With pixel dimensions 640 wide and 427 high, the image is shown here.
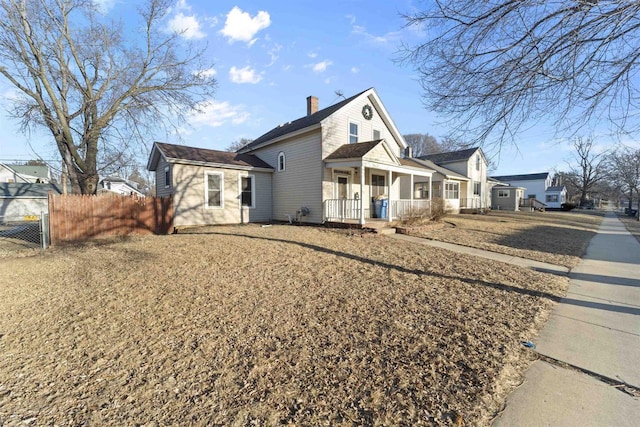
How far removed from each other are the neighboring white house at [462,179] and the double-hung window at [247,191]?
15810 mm

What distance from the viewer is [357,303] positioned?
14.4 ft

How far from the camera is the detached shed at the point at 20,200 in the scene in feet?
81.4

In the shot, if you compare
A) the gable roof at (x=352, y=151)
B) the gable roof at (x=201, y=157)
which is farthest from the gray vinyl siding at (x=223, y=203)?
the gable roof at (x=352, y=151)

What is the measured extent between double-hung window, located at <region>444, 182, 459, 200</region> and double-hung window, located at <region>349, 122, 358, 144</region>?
41.7 feet

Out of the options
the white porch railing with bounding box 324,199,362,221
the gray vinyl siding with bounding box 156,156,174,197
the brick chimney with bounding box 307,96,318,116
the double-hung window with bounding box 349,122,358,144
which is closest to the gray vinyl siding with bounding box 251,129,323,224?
the white porch railing with bounding box 324,199,362,221

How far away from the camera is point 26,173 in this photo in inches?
Result: 1486

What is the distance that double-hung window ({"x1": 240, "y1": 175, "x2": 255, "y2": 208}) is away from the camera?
1521 centimetres

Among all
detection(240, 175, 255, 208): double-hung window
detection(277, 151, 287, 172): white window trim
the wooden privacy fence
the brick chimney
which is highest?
the brick chimney

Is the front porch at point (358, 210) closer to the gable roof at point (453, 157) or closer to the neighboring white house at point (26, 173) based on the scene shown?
the gable roof at point (453, 157)

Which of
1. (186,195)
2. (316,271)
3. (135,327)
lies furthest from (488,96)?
(186,195)

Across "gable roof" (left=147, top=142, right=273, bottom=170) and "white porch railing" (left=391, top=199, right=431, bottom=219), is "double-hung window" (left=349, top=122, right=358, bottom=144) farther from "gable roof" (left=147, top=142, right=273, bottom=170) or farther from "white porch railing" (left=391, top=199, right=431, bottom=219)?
"gable roof" (left=147, top=142, right=273, bottom=170)

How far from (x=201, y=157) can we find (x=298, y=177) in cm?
484

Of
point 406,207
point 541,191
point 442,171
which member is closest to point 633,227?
point 442,171

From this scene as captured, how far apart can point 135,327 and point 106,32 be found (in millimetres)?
16443
